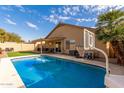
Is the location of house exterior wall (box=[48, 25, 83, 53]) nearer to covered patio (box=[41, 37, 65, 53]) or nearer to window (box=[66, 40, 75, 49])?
window (box=[66, 40, 75, 49])

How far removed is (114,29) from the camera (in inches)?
405

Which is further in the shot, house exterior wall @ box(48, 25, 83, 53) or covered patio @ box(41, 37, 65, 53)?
covered patio @ box(41, 37, 65, 53)

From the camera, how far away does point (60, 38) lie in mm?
22531

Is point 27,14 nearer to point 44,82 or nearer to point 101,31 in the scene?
point 101,31

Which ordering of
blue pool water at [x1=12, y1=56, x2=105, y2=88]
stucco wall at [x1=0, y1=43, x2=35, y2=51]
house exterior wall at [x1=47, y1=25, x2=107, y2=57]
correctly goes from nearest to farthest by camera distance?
blue pool water at [x1=12, y1=56, x2=105, y2=88], house exterior wall at [x1=47, y1=25, x2=107, y2=57], stucco wall at [x1=0, y1=43, x2=35, y2=51]

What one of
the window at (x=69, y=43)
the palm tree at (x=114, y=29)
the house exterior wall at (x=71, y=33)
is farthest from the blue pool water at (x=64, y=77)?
the window at (x=69, y=43)

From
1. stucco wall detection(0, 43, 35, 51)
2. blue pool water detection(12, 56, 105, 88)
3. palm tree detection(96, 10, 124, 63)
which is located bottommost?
blue pool water detection(12, 56, 105, 88)

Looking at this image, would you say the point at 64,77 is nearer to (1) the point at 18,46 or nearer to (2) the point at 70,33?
(2) the point at 70,33

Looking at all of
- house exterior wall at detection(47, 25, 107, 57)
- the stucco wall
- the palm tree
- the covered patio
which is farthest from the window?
the stucco wall

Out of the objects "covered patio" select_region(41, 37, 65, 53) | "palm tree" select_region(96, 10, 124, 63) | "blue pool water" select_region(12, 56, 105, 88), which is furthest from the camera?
"covered patio" select_region(41, 37, 65, 53)

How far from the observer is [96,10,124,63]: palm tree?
33.3ft

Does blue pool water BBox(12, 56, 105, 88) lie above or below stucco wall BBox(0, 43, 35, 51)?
below
